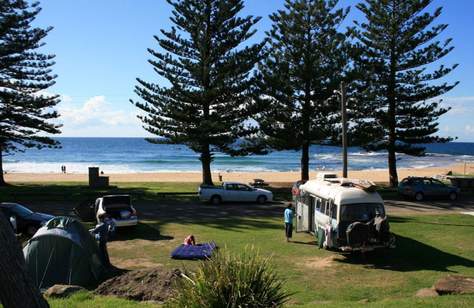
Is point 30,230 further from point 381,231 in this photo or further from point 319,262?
point 381,231

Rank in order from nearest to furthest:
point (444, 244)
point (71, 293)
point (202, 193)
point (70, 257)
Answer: point (71, 293) → point (70, 257) → point (444, 244) → point (202, 193)

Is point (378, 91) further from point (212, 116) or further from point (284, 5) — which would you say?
point (212, 116)

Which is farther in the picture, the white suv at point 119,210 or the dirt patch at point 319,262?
the white suv at point 119,210

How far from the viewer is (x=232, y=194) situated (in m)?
28.7

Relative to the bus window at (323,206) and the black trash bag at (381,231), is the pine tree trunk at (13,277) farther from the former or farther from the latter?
the bus window at (323,206)

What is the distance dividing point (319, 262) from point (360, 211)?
2.03 meters

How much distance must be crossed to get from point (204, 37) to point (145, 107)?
6.48m

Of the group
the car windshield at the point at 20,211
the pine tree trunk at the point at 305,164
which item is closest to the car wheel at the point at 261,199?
the pine tree trunk at the point at 305,164

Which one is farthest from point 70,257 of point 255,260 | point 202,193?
point 202,193

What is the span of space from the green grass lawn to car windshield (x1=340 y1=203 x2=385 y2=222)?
1210 millimetres

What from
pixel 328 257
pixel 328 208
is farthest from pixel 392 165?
pixel 328 257

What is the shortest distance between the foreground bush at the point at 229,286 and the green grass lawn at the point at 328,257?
3.04ft

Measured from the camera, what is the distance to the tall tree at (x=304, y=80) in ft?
120

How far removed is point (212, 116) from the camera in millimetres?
36438
